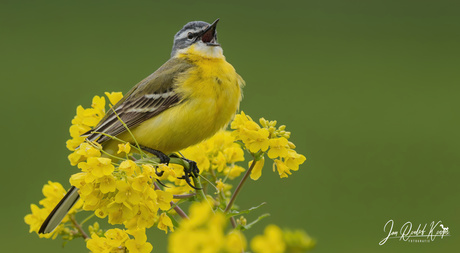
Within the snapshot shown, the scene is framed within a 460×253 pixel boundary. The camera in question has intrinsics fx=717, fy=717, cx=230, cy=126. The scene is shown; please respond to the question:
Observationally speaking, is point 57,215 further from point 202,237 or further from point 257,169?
point 202,237

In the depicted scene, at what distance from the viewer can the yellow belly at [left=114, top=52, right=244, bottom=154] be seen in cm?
370

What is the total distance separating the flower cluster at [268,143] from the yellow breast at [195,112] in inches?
36.1

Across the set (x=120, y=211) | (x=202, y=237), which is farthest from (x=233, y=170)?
(x=202, y=237)

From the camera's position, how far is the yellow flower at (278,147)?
2.64m

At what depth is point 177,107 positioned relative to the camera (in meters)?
3.84

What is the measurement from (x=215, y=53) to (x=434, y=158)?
682 cm

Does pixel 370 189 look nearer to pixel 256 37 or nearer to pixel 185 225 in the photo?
pixel 256 37

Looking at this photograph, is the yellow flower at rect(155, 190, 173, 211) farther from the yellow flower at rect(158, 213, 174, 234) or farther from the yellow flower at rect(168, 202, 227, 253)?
the yellow flower at rect(168, 202, 227, 253)

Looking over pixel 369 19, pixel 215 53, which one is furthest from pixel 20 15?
pixel 215 53

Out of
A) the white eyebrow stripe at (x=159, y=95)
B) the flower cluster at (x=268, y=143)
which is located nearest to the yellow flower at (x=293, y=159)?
the flower cluster at (x=268, y=143)

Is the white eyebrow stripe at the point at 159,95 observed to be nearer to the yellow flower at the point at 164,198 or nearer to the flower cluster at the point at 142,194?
the flower cluster at the point at 142,194

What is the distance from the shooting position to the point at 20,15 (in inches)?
607

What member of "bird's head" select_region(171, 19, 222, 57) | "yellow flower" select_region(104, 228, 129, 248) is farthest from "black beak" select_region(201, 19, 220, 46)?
"yellow flower" select_region(104, 228, 129, 248)

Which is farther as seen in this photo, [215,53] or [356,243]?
[356,243]
